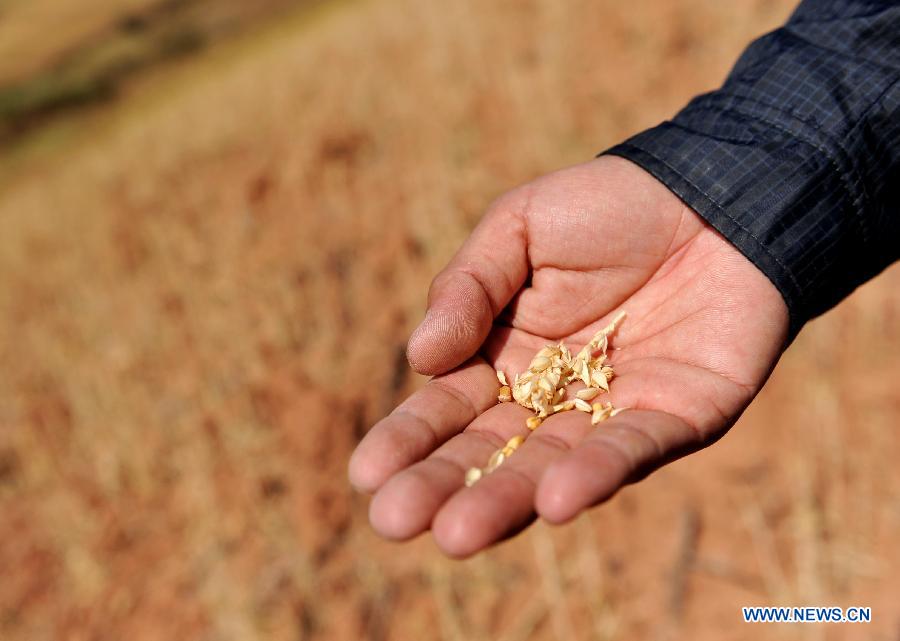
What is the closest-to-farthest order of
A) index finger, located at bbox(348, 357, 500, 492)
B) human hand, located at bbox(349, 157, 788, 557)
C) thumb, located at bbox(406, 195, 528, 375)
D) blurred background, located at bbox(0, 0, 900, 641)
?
human hand, located at bbox(349, 157, 788, 557) → index finger, located at bbox(348, 357, 500, 492) → thumb, located at bbox(406, 195, 528, 375) → blurred background, located at bbox(0, 0, 900, 641)

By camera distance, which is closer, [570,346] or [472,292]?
[472,292]

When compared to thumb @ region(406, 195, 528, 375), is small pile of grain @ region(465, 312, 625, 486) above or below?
below

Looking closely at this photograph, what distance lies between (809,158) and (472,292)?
1004 mm

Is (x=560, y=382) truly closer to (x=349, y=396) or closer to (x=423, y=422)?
(x=423, y=422)

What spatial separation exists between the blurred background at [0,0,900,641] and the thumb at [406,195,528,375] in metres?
1.41

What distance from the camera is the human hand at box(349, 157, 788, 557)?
1.63m

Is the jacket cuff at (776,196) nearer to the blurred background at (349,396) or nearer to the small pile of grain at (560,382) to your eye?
the small pile of grain at (560,382)

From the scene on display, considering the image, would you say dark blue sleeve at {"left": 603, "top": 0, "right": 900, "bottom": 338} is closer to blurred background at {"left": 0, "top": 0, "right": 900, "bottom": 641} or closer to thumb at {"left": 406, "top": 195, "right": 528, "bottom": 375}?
thumb at {"left": 406, "top": 195, "right": 528, "bottom": 375}

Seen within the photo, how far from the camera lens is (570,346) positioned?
2.41 meters

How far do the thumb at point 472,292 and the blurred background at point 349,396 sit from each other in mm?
1406

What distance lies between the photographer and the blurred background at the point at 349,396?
314cm

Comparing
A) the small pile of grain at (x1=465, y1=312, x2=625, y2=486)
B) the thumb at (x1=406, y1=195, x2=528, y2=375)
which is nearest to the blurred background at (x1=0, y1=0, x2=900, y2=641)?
the small pile of grain at (x1=465, y1=312, x2=625, y2=486)

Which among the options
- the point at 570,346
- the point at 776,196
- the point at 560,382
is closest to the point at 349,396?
the point at 570,346

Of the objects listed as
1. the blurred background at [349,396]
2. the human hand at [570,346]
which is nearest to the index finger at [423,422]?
the human hand at [570,346]
